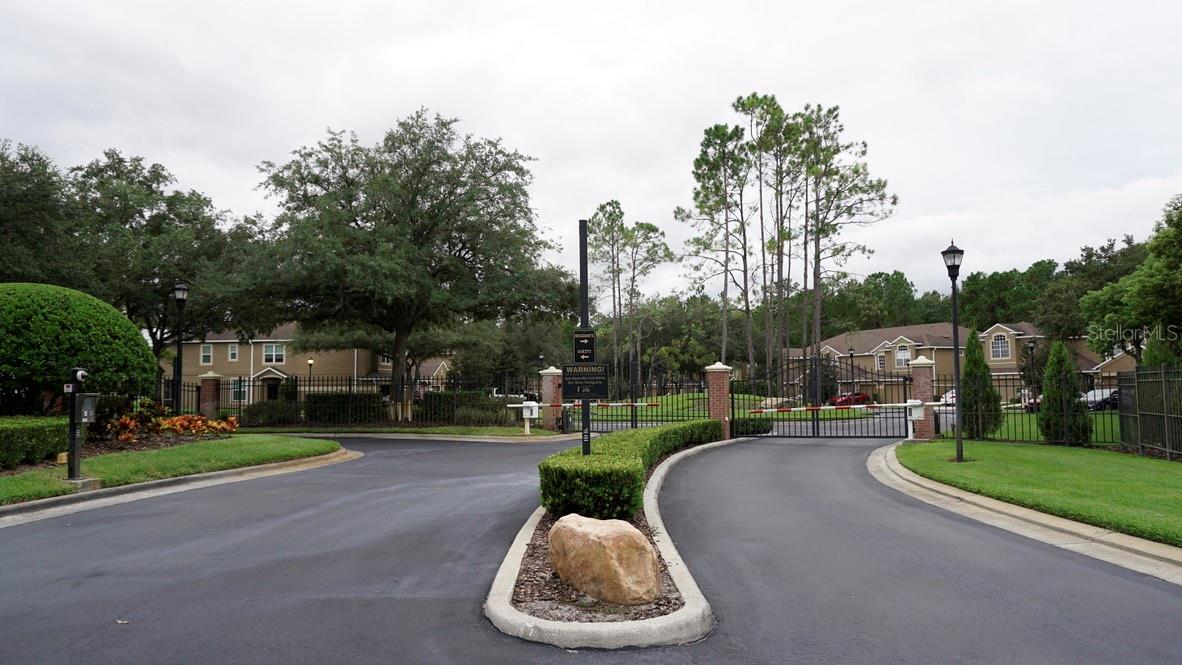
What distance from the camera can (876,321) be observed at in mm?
90000

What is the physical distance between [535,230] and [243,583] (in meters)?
22.3

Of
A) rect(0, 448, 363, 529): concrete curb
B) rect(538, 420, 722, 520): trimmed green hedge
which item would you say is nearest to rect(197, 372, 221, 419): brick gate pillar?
rect(0, 448, 363, 529): concrete curb

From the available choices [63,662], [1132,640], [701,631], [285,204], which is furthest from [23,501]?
[285,204]

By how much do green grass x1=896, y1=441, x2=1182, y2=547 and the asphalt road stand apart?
119 cm

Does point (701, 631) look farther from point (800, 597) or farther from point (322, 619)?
point (322, 619)

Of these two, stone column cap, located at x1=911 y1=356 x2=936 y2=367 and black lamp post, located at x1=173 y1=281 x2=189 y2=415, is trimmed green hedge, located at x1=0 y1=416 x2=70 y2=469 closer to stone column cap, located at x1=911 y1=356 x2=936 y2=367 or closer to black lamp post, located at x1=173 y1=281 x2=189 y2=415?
black lamp post, located at x1=173 y1=281 x2=189 y2=415

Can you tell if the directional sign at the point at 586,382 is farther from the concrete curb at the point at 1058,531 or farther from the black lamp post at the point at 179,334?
the black lamp post at the point at 179,334

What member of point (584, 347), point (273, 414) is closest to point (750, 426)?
point (584, 347)

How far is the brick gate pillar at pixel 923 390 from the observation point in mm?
20492

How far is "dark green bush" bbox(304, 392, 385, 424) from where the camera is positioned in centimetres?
2817

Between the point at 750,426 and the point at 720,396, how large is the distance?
87.1 inches

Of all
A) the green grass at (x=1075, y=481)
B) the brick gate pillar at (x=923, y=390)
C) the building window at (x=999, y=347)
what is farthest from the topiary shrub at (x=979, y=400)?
the building window at (x=999, y=347)

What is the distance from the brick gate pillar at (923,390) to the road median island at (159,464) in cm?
1574

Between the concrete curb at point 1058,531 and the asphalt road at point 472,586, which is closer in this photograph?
the asphalt road at point 472,586
